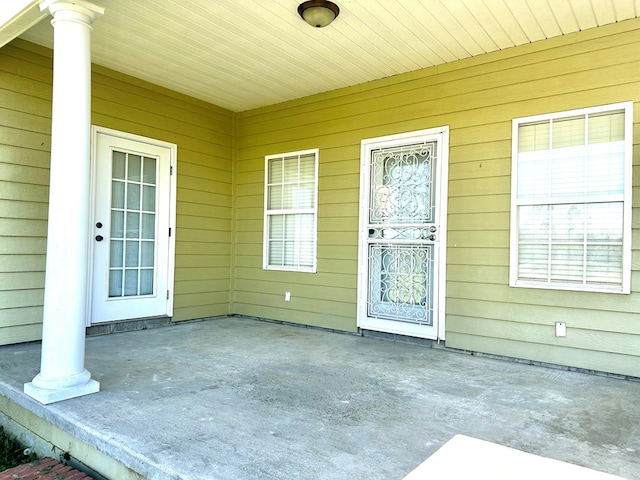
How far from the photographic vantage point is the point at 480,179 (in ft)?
12.5

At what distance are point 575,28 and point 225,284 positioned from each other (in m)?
4.41

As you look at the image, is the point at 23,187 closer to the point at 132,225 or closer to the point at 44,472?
the point at 132,225

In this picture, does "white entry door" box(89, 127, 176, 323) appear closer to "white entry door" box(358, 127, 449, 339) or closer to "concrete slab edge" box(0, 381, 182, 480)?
"concrete slab edge" box(0, 381, 182, 480)

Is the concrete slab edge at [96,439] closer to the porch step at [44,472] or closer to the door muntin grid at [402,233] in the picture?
the porch step at [44,472]

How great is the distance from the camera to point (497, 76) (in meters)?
3.75

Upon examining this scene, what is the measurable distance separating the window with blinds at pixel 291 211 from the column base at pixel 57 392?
2.70 metres

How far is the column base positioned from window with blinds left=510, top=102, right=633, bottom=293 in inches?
125

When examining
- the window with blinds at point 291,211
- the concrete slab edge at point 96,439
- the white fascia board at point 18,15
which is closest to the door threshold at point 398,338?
the window with blinds at point 291,211

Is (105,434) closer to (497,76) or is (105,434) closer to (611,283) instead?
(611,283)

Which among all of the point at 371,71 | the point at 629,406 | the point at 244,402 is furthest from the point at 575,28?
the point at 244,402

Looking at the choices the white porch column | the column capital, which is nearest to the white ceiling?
the column capital

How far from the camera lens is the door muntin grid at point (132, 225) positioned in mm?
4430

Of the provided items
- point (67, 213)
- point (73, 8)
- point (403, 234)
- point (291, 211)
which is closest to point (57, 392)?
point (67, 213)

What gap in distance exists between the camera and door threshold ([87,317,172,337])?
4.26 m
